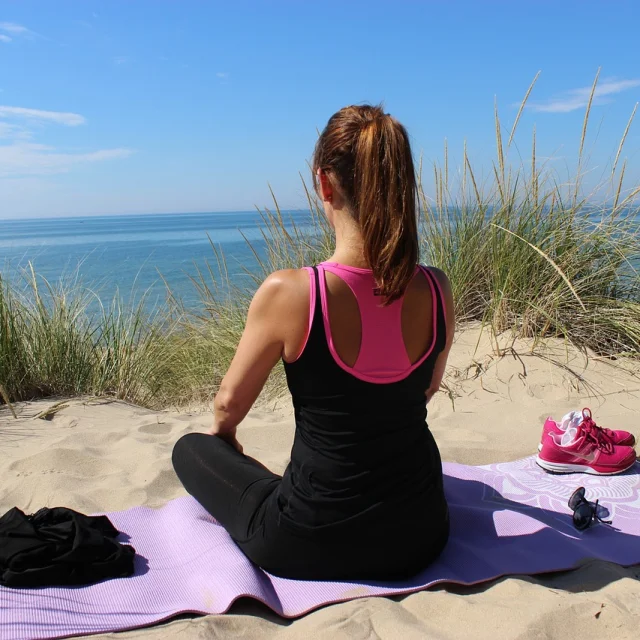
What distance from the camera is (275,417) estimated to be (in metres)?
3.55

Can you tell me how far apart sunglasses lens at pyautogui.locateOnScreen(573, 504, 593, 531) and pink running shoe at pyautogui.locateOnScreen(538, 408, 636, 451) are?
0.55 metres

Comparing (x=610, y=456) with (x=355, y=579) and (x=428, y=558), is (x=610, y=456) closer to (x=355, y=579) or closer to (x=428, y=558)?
(x=428, y=558)

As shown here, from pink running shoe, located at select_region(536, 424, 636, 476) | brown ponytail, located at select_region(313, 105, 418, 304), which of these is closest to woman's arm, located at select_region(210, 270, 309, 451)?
brown ponytail, located at select_region(313, 105, 418, 304)

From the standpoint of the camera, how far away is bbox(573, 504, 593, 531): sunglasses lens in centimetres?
215

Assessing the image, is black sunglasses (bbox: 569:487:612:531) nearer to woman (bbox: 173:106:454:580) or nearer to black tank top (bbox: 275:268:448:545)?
woman (bbox: 173:106:454:580)

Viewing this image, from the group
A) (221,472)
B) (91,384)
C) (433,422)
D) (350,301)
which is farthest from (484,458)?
(91,384)

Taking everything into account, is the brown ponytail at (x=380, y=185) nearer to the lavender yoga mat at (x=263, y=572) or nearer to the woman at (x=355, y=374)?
the woman at (x=355, y=374)

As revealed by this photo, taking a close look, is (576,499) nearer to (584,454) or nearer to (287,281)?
(584,454)

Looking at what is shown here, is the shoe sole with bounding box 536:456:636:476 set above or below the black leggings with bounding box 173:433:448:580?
below

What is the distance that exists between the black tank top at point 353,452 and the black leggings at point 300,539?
12 mm

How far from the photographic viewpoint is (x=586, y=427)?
8.81ft

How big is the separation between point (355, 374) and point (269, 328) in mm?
245

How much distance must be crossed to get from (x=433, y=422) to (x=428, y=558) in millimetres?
1468

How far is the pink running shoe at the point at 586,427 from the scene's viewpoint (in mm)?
2668
